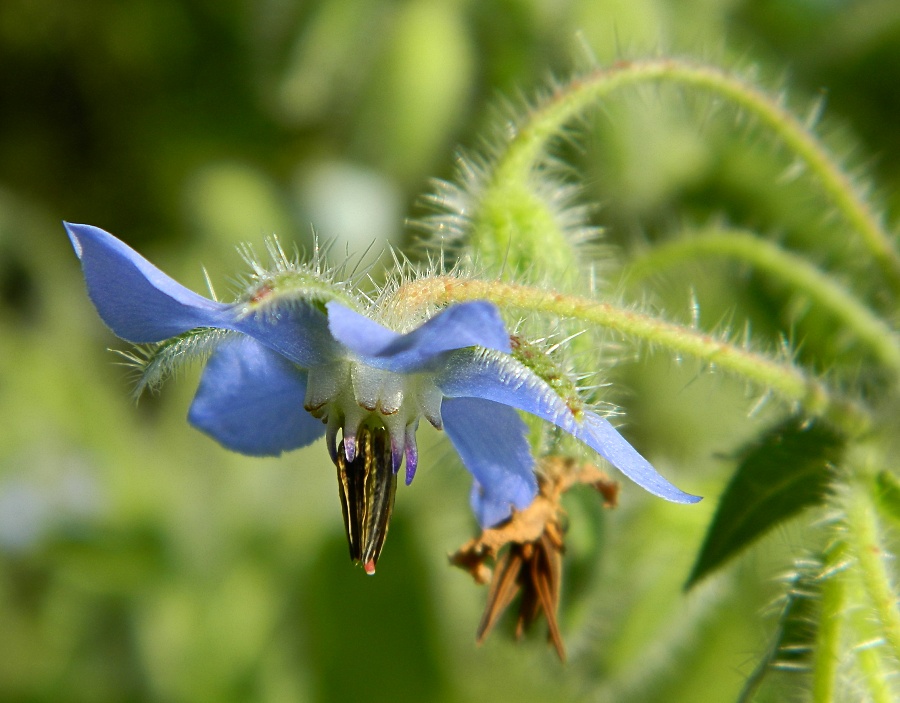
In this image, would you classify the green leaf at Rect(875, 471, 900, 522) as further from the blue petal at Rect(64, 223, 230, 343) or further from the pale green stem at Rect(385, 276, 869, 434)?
the blue petal at Rect(64, 223, 230, 343)

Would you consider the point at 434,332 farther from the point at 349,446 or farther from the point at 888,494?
the point at 888,494

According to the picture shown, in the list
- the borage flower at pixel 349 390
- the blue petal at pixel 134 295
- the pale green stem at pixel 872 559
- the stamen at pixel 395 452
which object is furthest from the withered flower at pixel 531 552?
the blue petal at pixel 134 295

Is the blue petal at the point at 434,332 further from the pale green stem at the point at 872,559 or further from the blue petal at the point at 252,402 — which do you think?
the pale green stem at the point at 872,559

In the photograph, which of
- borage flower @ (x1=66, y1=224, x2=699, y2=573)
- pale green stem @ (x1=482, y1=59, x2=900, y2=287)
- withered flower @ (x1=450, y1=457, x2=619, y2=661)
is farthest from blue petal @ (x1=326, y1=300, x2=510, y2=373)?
pale green stem @ (x1=482, y1=59, x2=900, y2=287)

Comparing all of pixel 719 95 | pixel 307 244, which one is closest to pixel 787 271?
pixel 719 95

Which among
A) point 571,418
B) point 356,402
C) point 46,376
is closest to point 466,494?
point 356,402

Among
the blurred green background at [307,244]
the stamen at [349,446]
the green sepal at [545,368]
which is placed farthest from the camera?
the blurred green background at [307,244]
